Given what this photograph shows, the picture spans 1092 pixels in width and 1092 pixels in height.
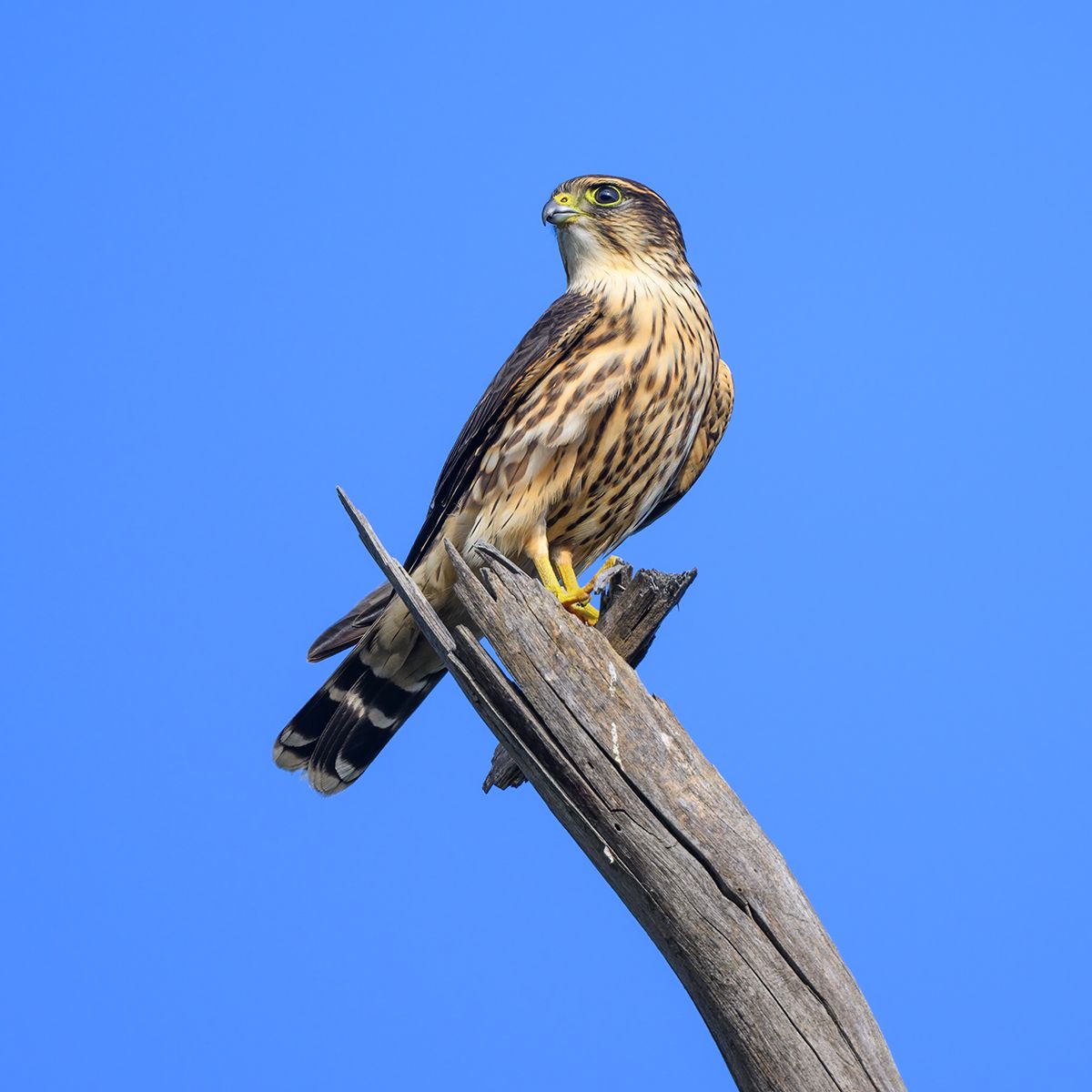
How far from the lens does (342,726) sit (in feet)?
11.3

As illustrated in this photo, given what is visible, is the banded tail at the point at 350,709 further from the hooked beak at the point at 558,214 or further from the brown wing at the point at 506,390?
the hooked beak at the point at 558,214

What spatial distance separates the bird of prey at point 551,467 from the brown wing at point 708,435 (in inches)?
6.9

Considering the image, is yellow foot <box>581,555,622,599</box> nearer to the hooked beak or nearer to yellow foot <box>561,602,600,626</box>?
yellow foot <box>561,602,600,626</box>

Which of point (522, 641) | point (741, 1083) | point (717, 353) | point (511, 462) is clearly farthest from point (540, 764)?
point (717, 353)

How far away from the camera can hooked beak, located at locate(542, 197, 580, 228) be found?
368cm

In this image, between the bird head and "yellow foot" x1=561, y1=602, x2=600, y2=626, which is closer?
"yellow foot" x1=561, y1=602, x2=600, y2=626

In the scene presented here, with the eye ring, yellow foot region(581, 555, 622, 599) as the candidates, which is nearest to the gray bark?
yellow foot region(581, 555, 622, 599)

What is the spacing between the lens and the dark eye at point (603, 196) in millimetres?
3699

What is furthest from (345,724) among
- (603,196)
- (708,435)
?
(603,196)

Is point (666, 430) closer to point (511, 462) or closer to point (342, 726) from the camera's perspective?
point (511, 462)

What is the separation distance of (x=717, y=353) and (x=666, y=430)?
12.7 inches

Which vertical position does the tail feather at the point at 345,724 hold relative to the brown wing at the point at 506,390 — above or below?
below

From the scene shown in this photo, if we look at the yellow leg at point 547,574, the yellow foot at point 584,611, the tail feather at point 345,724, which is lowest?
the yellow foot at point 584,611

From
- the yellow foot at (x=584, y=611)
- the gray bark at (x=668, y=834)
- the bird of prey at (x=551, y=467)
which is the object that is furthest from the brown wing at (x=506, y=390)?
the gray bark at (x=668, y=834)
